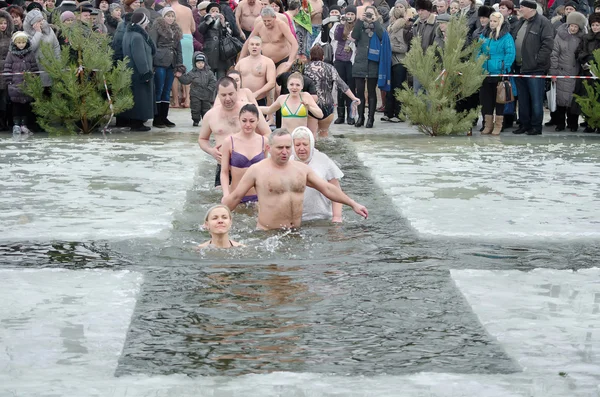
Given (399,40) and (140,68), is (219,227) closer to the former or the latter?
(140,68)

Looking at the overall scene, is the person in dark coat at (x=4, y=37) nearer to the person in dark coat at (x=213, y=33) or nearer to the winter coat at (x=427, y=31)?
the person in dark coat at (x=213, y=33)

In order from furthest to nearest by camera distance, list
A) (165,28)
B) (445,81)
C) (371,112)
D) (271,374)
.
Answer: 1. (371,112)
2. (165,28)
3. (445,81)
4. (271,374)

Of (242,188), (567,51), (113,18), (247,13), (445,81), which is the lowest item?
(242,188)

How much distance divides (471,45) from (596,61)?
190 cm

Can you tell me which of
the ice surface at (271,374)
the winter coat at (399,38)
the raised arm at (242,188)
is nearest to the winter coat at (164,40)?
the winter coat at (399,38)

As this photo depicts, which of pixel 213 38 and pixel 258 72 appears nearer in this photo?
pixel 258 72

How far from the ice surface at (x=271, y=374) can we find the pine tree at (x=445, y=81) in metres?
8.75

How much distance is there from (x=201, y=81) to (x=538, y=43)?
5.27 m

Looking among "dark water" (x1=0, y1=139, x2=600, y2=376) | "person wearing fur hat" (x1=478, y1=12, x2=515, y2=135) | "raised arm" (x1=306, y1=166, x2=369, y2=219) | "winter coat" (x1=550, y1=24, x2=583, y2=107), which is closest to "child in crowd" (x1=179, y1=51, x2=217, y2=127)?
"person wearing fur hat" (x1=478, y1=12, x2=515, y2=135)

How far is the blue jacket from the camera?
58.8 feet

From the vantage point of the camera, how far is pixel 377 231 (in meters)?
10.0

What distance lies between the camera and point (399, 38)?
18688 mm

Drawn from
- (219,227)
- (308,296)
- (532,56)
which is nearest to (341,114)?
(532,56)

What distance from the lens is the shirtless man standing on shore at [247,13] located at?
19047mm
